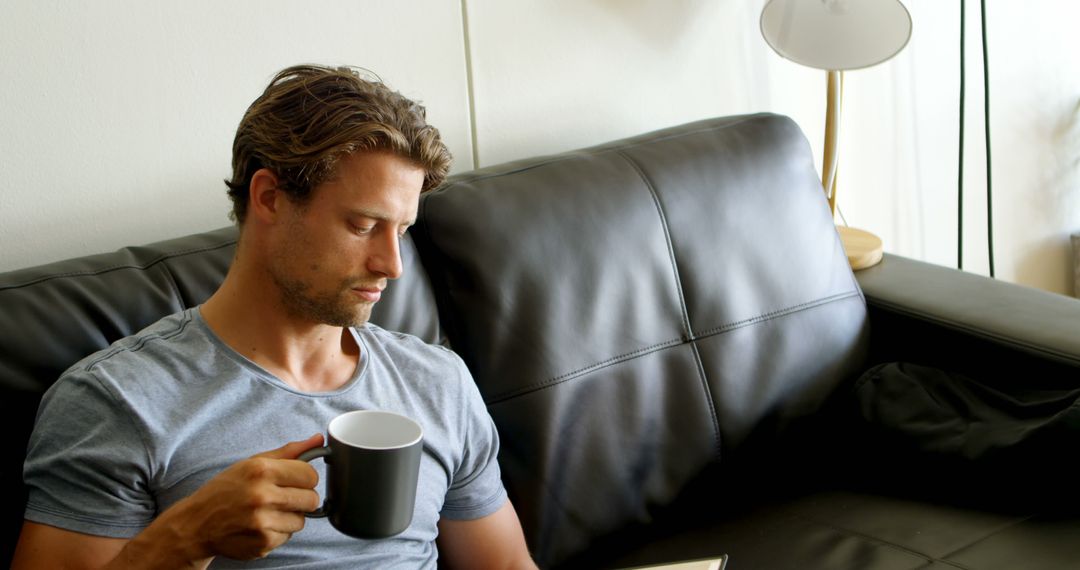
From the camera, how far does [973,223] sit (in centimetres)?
298

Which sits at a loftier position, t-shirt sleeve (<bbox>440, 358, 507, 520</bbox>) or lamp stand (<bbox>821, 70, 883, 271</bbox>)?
lamp stand (<bbox>821, 70, 883, 271</bbox>)

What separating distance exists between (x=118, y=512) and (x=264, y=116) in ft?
1.53

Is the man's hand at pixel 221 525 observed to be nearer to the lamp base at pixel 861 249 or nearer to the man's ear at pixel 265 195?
the man's ear at pixel 265 195

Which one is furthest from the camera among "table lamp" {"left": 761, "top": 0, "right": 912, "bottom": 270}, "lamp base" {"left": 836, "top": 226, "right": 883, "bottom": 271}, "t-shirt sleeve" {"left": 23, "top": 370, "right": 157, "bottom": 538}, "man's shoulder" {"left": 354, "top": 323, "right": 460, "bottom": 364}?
"lamp base" {"left": 836, "top": 226, "right": 883, "bottom": 271}

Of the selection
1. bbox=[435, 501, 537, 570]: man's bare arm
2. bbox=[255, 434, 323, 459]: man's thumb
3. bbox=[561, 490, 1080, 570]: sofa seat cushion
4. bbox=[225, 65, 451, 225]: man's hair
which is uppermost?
bbox=[225, 65, 451, 225]: man's hair

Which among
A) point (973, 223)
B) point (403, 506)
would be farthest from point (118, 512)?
point (973, 223)

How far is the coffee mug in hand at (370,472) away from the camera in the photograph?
102 centimetres

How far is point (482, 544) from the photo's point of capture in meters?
1.48

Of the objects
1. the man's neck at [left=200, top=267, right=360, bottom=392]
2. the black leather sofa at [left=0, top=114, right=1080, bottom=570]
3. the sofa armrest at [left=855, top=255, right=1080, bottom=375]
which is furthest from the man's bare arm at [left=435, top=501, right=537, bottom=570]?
the sofa armrest at [left=855, top=255, right=1080, bottom=375]

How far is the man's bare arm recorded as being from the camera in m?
1.48

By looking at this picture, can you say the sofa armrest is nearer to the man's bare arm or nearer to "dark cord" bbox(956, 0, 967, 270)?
"dark cord" bbox(956, 0, 967, 270)

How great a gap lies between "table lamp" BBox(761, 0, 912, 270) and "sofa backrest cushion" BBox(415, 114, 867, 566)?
167 mm

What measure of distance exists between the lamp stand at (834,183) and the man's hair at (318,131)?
1034 millimetres

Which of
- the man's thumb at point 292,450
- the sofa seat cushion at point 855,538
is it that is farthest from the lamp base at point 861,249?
the man's thumb at point 292,450
